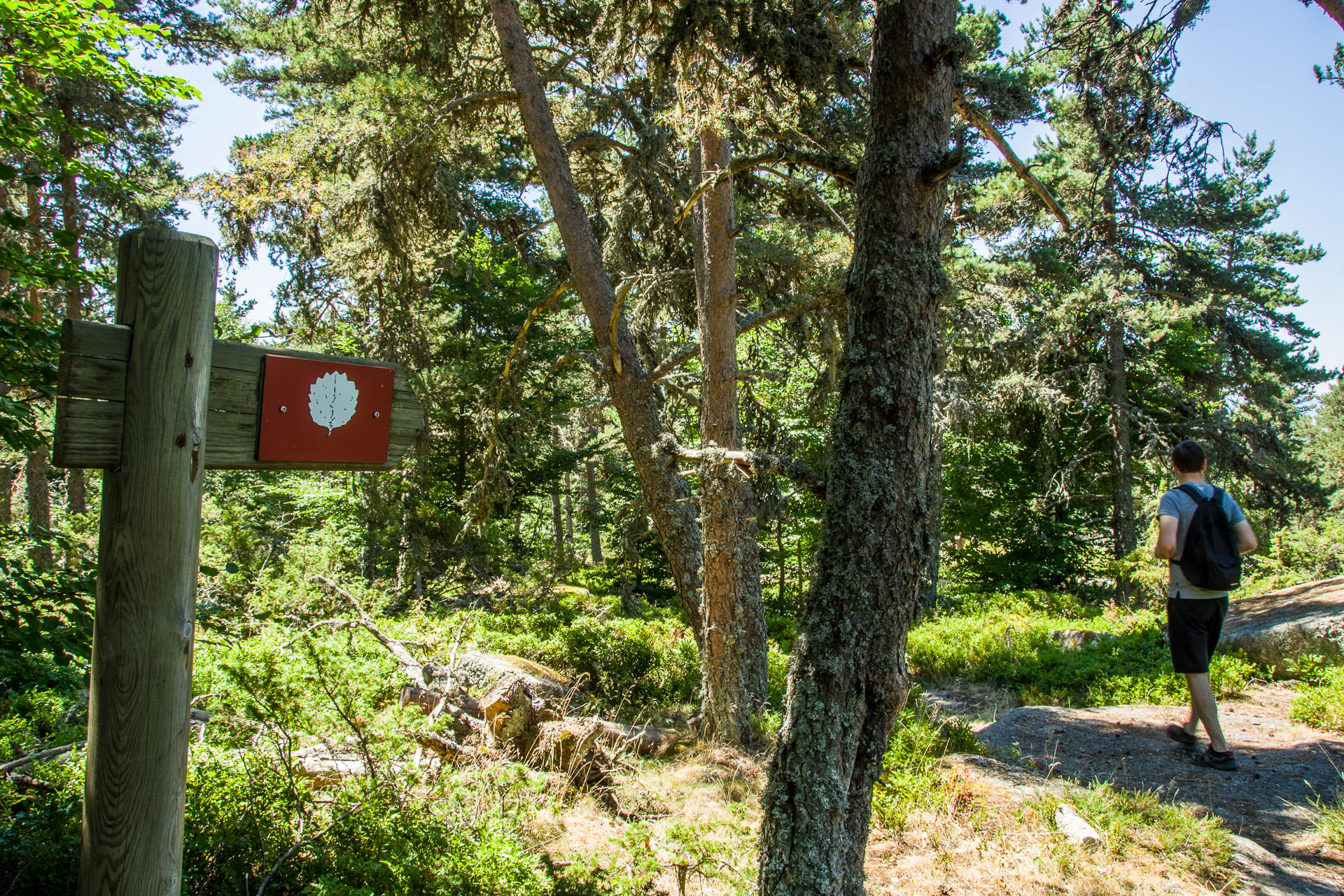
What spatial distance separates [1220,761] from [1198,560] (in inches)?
57.7

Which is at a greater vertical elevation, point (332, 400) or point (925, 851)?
point (332, 400)

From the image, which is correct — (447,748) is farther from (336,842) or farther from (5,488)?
(5,488)

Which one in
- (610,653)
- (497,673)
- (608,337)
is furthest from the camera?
(610,653)

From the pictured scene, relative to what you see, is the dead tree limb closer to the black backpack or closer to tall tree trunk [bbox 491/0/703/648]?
the black backpack

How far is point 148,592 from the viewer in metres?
1.71

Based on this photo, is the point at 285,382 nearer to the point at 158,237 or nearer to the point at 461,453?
the point at 158,237

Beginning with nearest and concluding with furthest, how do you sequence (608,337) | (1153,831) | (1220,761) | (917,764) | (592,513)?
(1153,831) → (1220,761) → (917,764) → (608,337) → (592,513)

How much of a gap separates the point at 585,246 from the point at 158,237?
5.05 meters

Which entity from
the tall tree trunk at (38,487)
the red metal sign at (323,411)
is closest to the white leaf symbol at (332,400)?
the red metal sign at (323,411)

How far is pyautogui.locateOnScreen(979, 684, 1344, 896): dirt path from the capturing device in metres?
3.82

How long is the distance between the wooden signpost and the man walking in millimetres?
5132

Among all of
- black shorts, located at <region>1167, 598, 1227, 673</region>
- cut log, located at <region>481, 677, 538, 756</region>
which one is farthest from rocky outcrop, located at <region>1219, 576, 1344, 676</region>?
cut log, located at <region>481, 677, 538, 756</region>

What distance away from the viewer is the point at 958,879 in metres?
3.56

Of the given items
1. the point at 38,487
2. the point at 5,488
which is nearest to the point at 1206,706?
the point at 38,487
